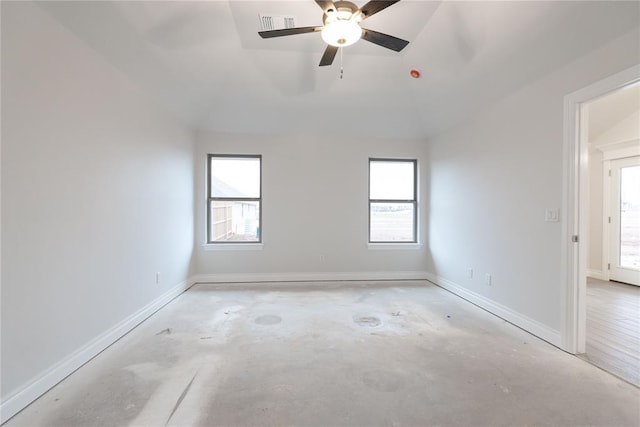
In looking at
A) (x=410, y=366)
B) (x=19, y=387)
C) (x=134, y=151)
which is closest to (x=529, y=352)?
(x=410, y=366)

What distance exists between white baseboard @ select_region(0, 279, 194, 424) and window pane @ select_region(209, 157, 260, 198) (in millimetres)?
2027

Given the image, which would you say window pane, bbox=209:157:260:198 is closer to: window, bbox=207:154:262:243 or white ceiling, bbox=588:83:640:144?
window, bbox=207:154:262:243

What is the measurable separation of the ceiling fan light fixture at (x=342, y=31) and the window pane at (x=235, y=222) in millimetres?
3060

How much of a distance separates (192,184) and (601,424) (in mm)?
4825

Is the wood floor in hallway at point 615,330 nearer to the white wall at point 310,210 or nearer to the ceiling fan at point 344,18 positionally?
the white wall at point 310,210

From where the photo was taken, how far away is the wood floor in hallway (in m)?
2.11

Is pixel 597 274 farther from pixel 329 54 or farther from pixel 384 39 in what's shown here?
pixel 329 54

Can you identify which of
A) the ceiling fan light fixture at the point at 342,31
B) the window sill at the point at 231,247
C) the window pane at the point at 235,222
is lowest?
the window sill at the point at 231,247

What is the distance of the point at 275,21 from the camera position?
2594 mm

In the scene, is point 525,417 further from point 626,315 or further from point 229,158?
point 229,158

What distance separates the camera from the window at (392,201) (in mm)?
4797

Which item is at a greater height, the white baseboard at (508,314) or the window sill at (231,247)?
the window sill at (231,247)

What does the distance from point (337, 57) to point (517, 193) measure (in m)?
2.44

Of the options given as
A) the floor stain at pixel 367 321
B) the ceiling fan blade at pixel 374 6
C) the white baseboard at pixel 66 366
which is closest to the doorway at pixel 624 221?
the floor stain at pixel 367 321
